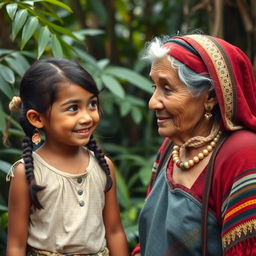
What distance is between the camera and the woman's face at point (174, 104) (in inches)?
89.4

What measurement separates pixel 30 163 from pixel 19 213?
18 centimetres

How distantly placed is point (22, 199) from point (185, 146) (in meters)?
0.65

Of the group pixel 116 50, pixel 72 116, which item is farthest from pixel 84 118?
pixel 116 50

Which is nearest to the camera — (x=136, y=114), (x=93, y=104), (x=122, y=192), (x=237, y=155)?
(x=237, y=155)

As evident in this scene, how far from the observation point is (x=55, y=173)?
2.24m

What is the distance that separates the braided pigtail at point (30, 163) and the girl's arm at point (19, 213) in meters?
0.03

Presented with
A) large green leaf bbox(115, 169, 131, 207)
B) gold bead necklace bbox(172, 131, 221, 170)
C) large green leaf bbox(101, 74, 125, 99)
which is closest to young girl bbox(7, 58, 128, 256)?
gold bead necklace bbox(172, 131, 221, 170)

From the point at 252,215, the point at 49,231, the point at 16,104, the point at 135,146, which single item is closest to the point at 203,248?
the point at 252,215

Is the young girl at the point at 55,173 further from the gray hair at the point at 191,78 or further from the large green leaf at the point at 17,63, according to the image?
the large green leaf at the point at 17,63

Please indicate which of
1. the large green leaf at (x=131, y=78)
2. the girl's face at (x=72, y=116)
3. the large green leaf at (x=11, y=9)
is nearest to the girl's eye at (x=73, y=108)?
the girl's face at (x=72, y=116)

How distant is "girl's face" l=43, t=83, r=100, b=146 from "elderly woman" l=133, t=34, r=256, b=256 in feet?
0.84

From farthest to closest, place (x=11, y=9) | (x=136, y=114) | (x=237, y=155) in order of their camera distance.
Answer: (x=136, y=114), (x=11, y=9), (x=237, y=155)

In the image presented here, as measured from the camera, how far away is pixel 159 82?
231 cm

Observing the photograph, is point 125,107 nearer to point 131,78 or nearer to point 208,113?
point 131,78
